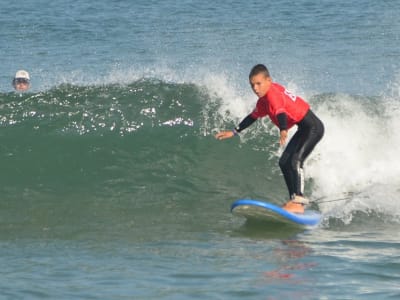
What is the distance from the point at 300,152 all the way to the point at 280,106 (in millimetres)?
584

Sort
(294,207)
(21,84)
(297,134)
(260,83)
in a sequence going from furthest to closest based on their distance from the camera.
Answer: (21,84) → (297,134) → (294,207) → (260,83)

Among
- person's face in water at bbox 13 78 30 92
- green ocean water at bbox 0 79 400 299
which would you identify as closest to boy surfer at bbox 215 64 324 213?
green ocean water at bbox 0 79 400 299

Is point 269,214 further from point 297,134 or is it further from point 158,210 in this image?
Answer: point 158,210

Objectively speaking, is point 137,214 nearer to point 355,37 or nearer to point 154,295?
point 154,295

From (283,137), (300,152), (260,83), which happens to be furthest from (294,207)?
(260,83)

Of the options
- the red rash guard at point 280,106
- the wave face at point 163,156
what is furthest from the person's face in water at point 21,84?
the red rash guard at point 280,106

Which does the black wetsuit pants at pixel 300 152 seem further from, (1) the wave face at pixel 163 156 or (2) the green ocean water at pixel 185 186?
(1) the wave face at pixel 163 156

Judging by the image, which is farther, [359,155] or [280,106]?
[359,155]

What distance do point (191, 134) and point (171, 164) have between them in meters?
0.81

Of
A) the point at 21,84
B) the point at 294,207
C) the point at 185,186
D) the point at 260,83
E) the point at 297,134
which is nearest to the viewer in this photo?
the point at 260,83

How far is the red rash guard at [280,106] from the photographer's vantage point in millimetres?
8578

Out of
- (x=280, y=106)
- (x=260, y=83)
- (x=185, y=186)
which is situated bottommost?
(x=185, y=186)

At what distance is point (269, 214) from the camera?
870cm

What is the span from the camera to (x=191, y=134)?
38.1ft
